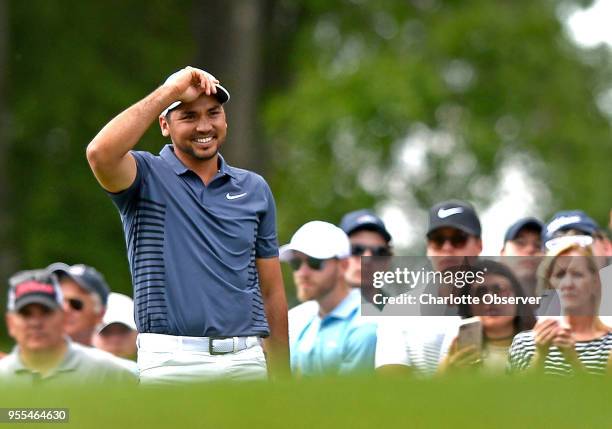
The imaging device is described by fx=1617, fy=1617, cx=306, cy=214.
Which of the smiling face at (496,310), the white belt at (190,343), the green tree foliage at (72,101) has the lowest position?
the white belt at (190,343)

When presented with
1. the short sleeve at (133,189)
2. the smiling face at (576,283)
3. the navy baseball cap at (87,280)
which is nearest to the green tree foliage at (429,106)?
the navy baseball cap at (87,280)

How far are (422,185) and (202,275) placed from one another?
18704 millimetres

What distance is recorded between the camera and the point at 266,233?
6.89 meters

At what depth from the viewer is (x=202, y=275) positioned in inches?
256

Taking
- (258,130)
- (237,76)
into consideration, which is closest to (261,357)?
(237,76)

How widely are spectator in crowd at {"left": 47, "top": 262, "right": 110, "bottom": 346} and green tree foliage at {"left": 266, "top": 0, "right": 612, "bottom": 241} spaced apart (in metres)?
11.4

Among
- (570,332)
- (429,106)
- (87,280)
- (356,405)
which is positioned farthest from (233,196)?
(429,106)

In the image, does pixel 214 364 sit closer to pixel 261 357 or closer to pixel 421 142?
pixel 261 357

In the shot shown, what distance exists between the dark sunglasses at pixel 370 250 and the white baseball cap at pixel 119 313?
4.61ft

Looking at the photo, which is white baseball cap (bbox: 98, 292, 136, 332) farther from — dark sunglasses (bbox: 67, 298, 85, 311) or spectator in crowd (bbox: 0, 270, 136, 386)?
spectator in crowd (bbox: 0, 270, 136, 386)

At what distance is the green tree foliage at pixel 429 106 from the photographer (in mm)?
22109

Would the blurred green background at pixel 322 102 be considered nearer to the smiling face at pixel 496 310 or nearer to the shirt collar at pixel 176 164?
the smiling face at pixel 496 310

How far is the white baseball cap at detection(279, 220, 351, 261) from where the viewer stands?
9.10 m

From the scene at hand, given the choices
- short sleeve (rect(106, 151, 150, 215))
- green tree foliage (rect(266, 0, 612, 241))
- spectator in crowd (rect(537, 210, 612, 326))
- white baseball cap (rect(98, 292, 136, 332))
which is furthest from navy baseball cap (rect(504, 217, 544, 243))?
green tree foliage (rect(266, 0, 612, 241))
